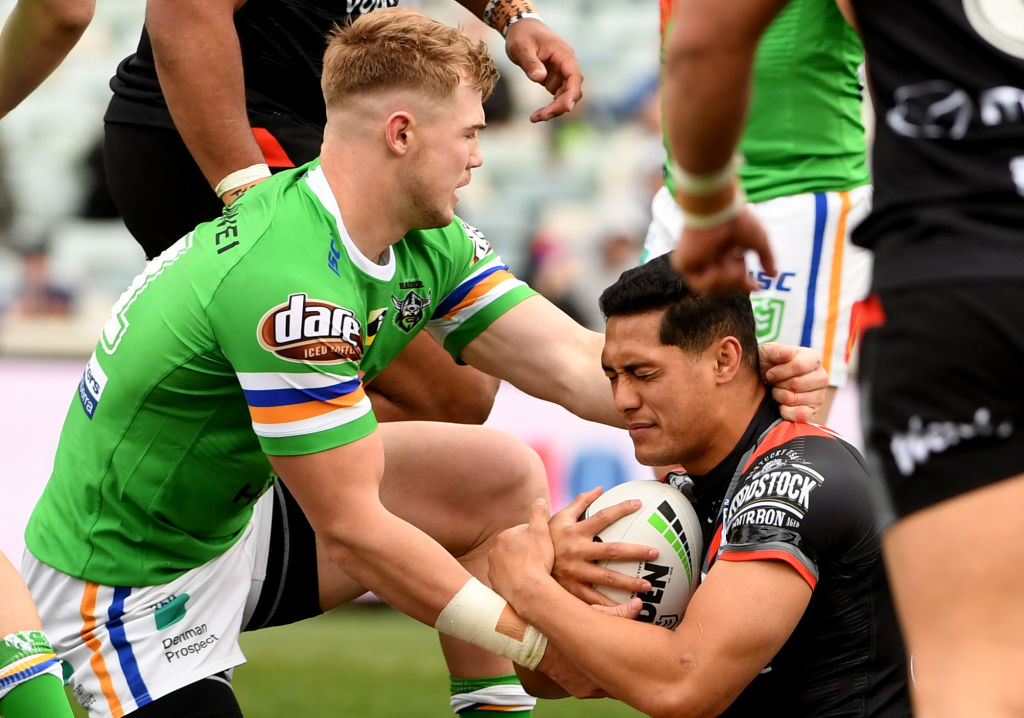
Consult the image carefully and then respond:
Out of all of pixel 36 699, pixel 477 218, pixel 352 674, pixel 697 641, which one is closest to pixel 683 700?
pixel 697 641

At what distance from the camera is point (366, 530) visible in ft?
10.8

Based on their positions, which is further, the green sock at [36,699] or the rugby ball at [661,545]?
the green sock at [36,699]

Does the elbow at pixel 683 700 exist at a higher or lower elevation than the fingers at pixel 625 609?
lower

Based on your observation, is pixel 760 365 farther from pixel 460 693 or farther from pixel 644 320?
pixel 460 693

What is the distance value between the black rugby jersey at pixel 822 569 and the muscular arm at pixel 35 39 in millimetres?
2352

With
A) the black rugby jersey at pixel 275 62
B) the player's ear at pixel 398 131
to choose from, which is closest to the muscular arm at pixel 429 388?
the black rugby jersey at pixel 275 62

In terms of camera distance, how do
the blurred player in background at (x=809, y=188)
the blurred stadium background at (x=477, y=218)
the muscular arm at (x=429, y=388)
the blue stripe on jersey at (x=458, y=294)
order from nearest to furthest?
the blue stripe on jersey at (x=458, y=294) < the muscular arm at (x=429, y=388) < the blurred player in background at (x=809, y=188) < the blurred stadium background at (x=477, y=218)

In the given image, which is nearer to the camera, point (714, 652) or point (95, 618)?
point (714, 652)

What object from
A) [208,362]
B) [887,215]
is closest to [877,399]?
[887,215]

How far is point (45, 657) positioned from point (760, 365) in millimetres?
1904

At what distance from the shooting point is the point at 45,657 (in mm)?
3494

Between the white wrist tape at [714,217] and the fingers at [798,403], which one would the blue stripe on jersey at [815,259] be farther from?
the white wrist tape at [714,217]

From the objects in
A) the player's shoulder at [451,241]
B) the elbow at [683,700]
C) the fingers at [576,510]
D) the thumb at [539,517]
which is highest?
the player's shoulder at [451,241]

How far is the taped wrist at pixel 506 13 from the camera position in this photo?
14.7 feet
